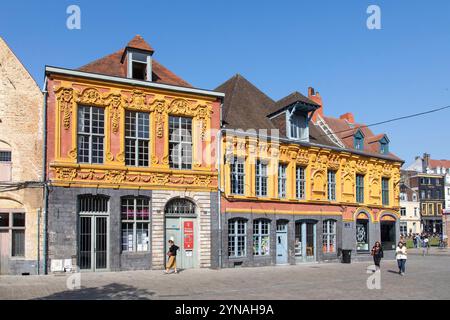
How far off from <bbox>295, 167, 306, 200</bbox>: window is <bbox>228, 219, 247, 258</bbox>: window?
186 inches

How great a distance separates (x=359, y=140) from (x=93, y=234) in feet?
67.9

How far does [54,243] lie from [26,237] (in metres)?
1.15

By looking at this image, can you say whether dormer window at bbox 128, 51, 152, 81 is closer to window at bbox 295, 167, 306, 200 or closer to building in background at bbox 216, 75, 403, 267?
building in background at bbox 216, 75, 403, 267

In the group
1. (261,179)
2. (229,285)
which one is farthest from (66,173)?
(261,179)

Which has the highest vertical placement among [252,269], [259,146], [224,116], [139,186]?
[224,116]

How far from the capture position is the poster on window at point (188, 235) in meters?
23.6

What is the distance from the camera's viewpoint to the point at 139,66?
23.9 metres

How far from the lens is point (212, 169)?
24688 mm

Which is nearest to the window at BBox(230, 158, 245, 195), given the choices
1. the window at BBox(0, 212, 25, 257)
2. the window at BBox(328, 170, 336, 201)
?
the window at BBox(328, 170, 336, 201)

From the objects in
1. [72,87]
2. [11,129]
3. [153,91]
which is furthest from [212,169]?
[11,129]

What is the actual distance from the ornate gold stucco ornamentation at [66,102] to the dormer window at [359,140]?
66.2 ft

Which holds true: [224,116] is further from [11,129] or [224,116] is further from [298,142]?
[11,129]
